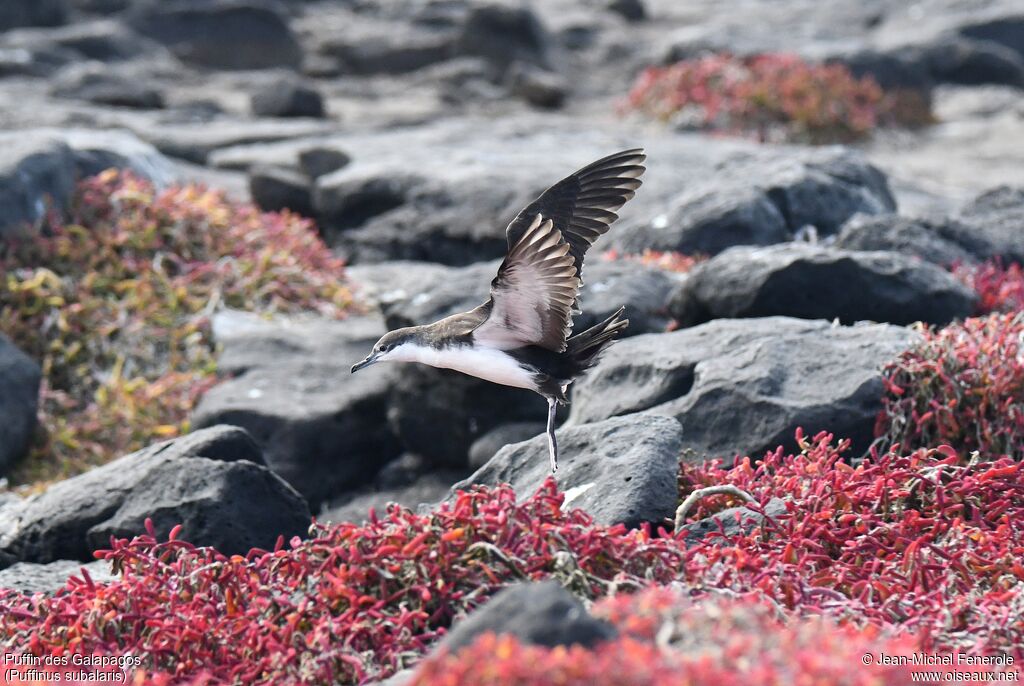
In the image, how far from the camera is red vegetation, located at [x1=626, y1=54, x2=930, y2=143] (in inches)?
664

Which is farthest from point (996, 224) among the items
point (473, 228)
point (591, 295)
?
point (473, 228)

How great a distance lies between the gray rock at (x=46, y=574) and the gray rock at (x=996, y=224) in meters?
6.55

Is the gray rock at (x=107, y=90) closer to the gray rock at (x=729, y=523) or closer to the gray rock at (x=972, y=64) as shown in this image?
the gray rock at (x=972, y=64)

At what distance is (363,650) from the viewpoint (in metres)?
4.20

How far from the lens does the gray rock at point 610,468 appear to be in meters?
5.12

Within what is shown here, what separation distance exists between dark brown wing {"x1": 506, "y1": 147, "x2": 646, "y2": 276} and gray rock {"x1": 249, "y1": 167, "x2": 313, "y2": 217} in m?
7.31

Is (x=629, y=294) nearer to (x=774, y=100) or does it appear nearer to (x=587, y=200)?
(x=587, y=200)

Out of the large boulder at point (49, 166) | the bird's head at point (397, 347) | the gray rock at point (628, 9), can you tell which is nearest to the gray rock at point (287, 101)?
the large boulder at point (49, 166)

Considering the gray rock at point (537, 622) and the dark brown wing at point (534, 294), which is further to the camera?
the dark brown wing at point (534, 294)

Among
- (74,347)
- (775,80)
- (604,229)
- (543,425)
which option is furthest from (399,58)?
(604,229)

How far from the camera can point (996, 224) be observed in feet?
33.4

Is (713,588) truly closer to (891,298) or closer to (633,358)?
(633,358)

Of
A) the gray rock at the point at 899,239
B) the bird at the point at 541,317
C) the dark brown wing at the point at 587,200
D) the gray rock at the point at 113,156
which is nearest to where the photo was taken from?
the bird at the point at 541,317

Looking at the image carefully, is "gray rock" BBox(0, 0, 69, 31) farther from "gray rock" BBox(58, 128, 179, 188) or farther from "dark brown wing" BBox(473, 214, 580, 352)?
"dark brown wing" BBox(473, 214, 580, 352)
